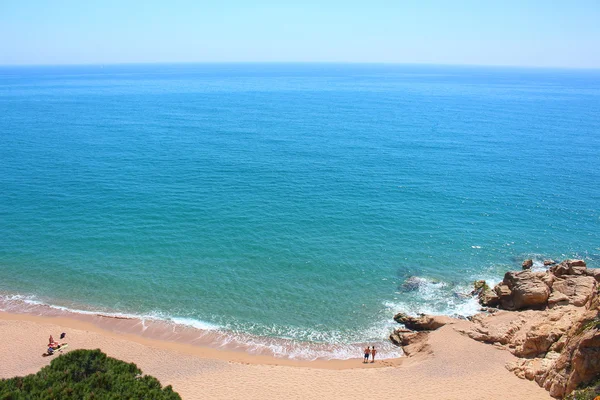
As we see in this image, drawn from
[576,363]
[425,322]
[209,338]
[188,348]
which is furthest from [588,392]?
[188,348]

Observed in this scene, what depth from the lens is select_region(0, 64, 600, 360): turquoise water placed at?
1619 inches

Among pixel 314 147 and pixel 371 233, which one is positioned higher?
pixel 314 147

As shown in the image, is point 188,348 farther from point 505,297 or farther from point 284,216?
point 505,297

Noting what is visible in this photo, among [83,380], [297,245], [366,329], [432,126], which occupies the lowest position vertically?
[366,329]

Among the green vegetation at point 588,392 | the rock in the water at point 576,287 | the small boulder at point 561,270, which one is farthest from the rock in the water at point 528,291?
the green vegetation at point 588,392

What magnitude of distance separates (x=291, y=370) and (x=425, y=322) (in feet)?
40.3

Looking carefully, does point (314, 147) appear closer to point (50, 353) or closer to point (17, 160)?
point (17, 160)

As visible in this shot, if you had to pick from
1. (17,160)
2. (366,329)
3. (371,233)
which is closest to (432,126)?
(371,233)

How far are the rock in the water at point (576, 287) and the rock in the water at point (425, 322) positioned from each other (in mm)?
9690

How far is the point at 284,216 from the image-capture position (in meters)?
55.9

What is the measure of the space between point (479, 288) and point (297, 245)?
19135 mm

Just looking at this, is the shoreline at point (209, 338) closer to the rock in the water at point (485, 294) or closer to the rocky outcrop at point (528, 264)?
the rock in the water at point (485, 294)

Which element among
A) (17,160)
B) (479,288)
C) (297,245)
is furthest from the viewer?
(17,160)

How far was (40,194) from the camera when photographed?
60.1m
